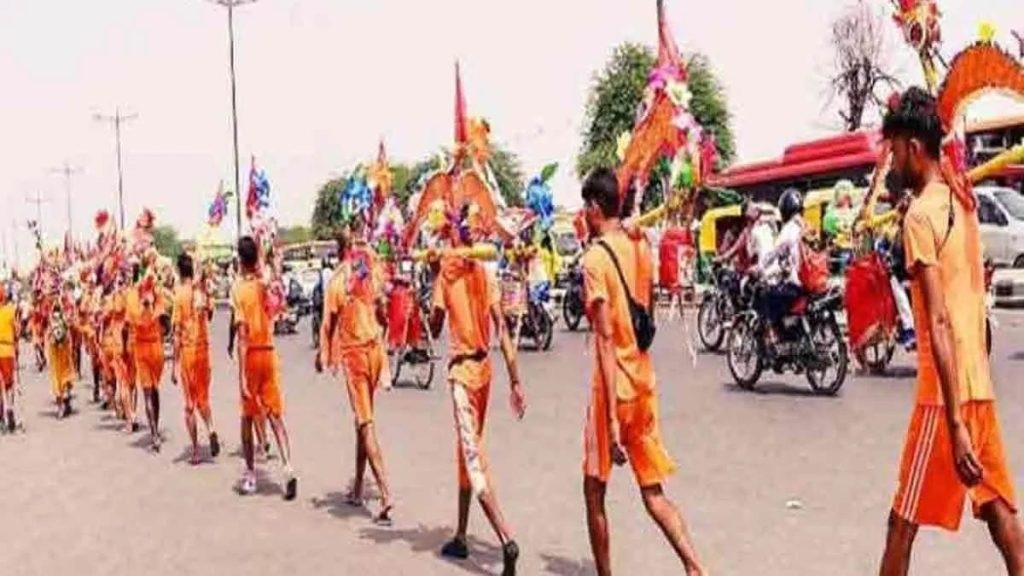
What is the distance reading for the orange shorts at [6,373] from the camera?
14.8 meters

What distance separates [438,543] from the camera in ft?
24.9

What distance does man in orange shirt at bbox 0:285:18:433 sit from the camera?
580 inches

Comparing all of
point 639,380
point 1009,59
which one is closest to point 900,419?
point 1009,59

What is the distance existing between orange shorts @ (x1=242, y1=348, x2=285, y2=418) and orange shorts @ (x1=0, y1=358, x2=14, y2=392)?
20.1 feet

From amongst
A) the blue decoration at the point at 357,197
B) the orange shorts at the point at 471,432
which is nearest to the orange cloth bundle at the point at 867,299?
the blue decoration at the point at 357,197

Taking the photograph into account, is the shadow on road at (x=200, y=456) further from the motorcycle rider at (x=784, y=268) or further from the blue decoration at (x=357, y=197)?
the motorcycle rider at (x=784, y=268)

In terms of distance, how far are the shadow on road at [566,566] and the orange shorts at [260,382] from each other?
3.38m

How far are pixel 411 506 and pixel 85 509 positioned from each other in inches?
98.3

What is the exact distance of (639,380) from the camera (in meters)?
5.96

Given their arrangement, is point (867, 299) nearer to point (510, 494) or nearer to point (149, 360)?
point (510, 494)

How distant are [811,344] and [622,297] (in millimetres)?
7754

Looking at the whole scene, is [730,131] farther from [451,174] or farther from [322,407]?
[451,174]

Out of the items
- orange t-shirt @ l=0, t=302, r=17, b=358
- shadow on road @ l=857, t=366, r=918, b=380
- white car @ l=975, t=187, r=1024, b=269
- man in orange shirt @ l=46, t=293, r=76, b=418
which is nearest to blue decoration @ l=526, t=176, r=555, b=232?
shadow on road @ l=857, t=366, r=918, b=380

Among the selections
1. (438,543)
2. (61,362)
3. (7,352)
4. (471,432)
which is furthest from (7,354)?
(471,432)
